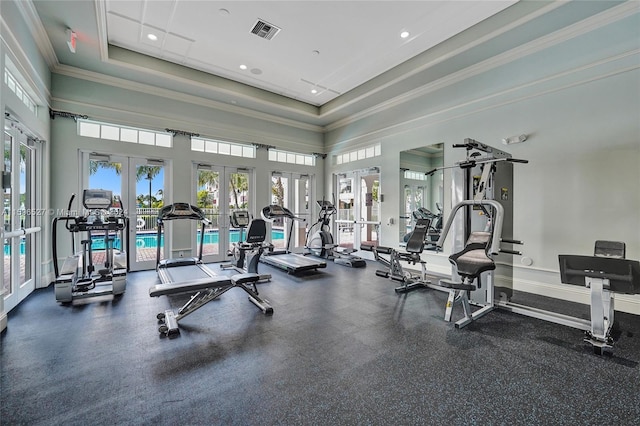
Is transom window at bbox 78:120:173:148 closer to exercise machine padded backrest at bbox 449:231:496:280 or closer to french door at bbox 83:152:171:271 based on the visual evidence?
french door at bbox 83:152:171:271

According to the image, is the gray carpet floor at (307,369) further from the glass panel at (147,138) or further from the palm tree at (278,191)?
the palm tree at (278,191)

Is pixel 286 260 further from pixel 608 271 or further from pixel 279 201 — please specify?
pixel 608 271

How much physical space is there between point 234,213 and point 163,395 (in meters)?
4.30

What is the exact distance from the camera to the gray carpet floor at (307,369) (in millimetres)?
1880

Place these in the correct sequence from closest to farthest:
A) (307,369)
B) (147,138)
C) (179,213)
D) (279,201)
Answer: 1. (307,369)
2. (179,213)
3. (147,138)
4. (279,201)

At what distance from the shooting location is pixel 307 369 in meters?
2.40

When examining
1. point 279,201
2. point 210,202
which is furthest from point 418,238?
point 210,202

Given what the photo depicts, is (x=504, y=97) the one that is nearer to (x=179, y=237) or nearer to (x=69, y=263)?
(x=179, y=237)

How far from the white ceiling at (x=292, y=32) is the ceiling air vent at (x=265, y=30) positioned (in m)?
0.07

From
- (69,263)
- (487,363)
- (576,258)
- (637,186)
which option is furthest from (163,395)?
(637,186)

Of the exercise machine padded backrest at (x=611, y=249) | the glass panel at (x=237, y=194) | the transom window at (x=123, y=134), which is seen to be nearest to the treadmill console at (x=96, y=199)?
the transom window at (x=123, y=134)

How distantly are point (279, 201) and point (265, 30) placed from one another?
177 inches

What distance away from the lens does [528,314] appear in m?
3.57

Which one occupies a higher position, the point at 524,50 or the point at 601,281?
the point at 524,50
